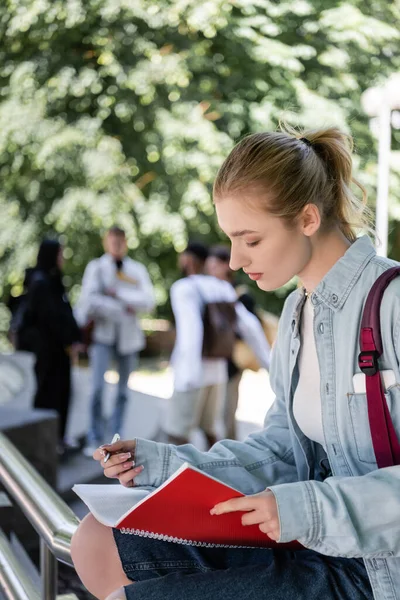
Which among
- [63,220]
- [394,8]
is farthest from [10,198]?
[394,8]

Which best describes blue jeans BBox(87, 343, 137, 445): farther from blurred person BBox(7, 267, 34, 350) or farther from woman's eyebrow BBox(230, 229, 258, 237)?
woman's eyebrow BBox(230, 229, 258, 237)

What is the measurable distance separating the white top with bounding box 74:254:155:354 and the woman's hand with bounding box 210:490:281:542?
4636 mm

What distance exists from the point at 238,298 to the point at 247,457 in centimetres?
392

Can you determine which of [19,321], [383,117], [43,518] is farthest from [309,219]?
[383,117]

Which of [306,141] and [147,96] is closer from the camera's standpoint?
[306,141]

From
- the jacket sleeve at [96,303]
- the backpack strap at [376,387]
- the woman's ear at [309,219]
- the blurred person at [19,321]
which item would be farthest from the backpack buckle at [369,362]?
the jacket sleeve at [96,303]

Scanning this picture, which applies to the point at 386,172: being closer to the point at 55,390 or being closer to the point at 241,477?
the point at 55,390

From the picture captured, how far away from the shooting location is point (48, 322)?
5074mm

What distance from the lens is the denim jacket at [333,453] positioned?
110cm

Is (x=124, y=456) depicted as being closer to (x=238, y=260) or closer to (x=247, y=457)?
(x=247, y=457)

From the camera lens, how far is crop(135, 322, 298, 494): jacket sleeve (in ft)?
4.60

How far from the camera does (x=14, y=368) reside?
6254 millimetres

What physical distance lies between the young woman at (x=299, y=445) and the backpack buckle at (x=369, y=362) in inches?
0.7

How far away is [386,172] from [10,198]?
7418 millimetres
